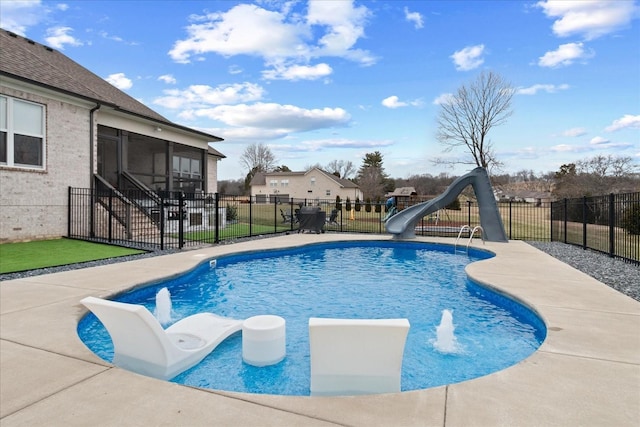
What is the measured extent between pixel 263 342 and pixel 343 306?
2.80 meters

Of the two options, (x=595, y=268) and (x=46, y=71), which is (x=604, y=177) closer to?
(x=595, y=268)

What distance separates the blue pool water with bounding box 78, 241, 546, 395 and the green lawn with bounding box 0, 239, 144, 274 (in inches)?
112

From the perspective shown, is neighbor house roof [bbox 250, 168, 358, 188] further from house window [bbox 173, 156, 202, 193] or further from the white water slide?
the white water slide

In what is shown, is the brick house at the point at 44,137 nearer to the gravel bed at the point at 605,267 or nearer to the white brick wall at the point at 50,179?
the white brick wall at the point at 50,179

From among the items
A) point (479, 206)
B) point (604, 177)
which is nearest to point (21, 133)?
point (479, 206)

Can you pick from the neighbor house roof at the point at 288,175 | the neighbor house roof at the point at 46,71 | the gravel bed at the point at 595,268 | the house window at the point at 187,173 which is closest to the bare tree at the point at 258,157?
the neighbor house roof at the point at 288,175

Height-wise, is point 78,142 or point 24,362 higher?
point 78,142

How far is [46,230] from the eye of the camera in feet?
36.7

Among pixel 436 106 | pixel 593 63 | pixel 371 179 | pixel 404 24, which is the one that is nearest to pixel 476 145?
pixel 436 106

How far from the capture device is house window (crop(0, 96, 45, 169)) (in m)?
10.3

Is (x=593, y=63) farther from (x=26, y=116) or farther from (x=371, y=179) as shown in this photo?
(x=371, y=179)

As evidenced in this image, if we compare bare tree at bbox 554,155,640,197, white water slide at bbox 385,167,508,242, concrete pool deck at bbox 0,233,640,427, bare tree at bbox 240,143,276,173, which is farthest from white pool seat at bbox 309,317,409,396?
bare tree at bbox 240,143,276,173

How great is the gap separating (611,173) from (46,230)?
1541 inches

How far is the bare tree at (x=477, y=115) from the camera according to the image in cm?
3177
